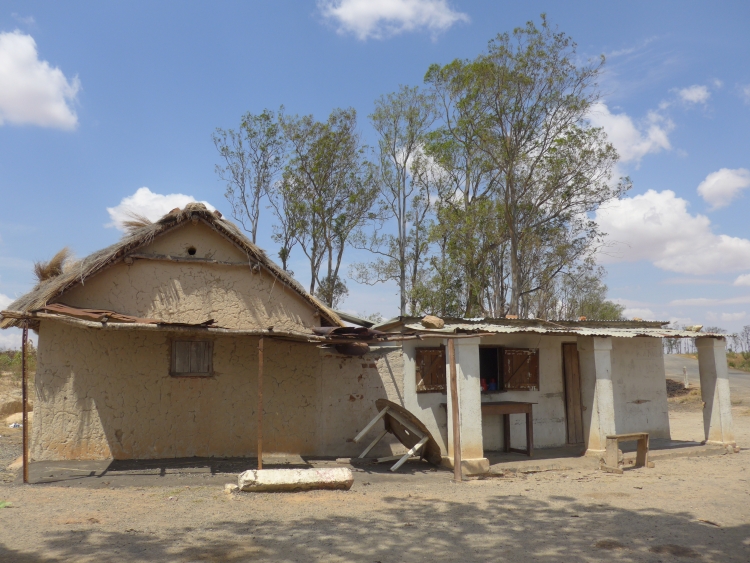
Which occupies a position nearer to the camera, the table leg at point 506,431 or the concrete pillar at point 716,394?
the table leg at point 506,431

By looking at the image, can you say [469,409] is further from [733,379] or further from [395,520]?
[733,379]

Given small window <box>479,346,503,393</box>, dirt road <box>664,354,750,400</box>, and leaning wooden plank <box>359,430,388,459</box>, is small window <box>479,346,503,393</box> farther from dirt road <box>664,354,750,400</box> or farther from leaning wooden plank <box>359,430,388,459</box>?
dirt road <box>664,354,750,400</box>

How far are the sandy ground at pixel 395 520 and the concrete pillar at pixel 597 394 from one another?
44.2 inches

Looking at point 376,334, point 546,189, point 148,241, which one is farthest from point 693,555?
point 546,189

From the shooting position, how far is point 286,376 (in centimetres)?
1091

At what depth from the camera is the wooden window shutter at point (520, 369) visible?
1142cm

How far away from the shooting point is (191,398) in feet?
33.9

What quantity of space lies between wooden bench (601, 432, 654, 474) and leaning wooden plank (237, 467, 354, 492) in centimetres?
440

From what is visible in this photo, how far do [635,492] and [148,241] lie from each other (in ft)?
27.5

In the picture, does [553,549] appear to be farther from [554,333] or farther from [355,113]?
[355,113]

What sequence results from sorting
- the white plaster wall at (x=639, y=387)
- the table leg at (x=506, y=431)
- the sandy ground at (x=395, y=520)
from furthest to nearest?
the white plaster wall at (x=639, y=387) → the table leg at (x=506, y=431) → the sandy ground at (x=395, y=520)

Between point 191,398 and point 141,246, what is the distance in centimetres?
274

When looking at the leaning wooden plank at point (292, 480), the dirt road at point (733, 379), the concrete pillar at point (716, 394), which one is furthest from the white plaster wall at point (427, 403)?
the dirt road at point (733, 379)

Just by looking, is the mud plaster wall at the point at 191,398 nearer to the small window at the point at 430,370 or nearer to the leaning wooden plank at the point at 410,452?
the small window at the point at 430,370
